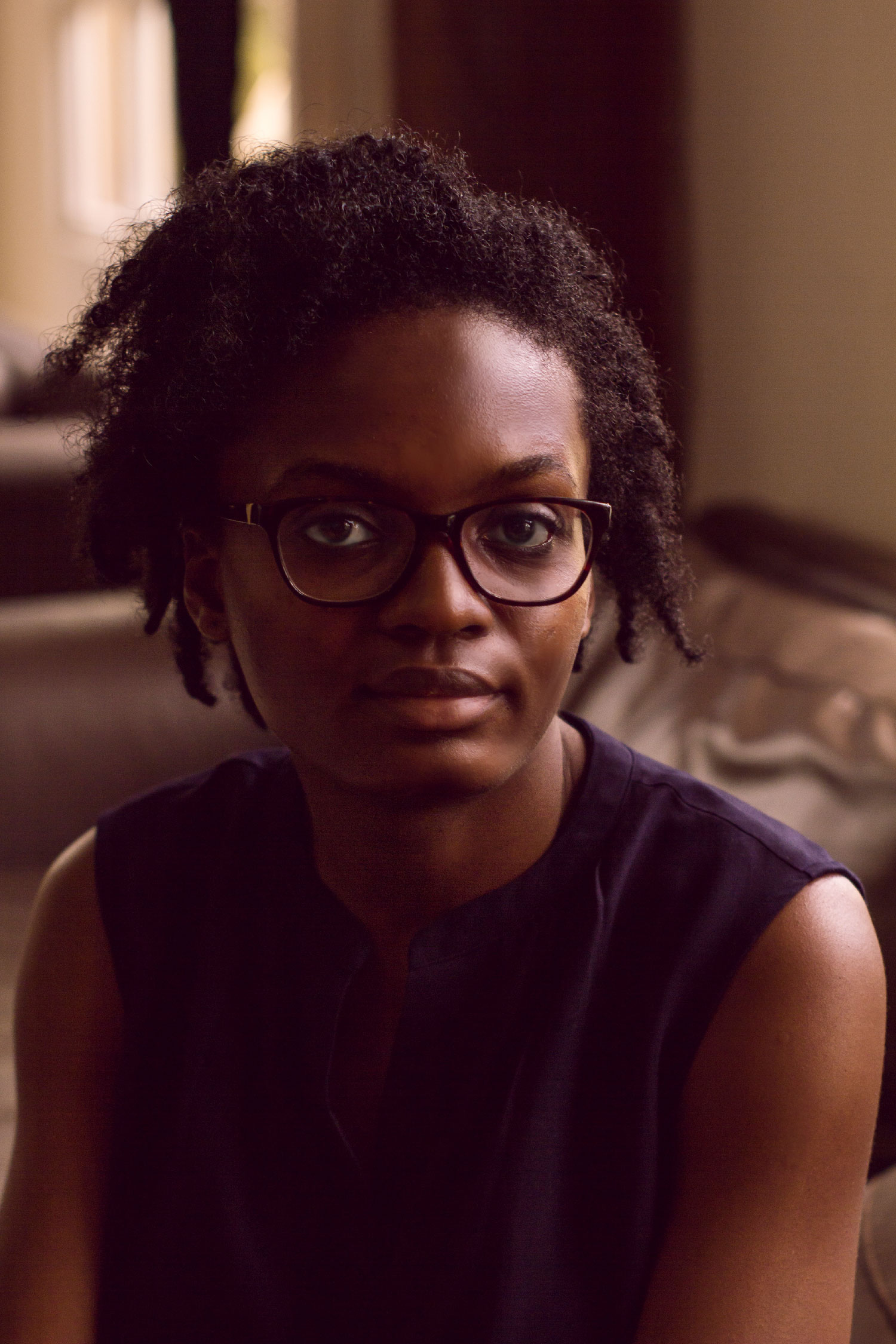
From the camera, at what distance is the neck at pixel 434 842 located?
91cm

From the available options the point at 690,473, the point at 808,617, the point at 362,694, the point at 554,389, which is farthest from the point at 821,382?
the point at 362,694

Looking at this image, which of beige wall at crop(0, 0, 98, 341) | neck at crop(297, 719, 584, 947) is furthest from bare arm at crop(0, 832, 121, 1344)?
beige wall at crop(0, 0, 98, 341)

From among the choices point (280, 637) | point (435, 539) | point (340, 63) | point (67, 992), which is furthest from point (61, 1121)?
point (340, 63)

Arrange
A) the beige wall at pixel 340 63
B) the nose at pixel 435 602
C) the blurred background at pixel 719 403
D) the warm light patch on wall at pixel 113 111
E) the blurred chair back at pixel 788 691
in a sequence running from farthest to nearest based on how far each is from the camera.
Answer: the warm light patch on wall at pixel 113 111, the beige wall at pixel 340 63, the blurred background at pixel 719 403, the blurred chair back at pixel 788 691, the nose at pixel 435 602

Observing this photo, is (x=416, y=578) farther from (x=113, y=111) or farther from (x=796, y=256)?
(x=113, y=111)

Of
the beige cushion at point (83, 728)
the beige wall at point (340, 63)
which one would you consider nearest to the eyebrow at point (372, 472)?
the beige cushion at point (83, 728)

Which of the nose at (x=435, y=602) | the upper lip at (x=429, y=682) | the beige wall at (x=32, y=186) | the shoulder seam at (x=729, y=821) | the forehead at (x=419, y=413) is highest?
the beige wall at (x=32, y=186)

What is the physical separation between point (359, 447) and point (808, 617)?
0.90m

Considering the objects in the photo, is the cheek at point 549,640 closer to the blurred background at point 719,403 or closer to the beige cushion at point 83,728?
the blurred background at point 719,403

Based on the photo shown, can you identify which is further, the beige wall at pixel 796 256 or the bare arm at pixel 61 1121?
the beige wall at pixel 796 256

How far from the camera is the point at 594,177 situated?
2352mm

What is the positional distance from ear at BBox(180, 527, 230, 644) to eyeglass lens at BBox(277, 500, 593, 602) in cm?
14

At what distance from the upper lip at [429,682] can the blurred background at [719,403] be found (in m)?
0.65

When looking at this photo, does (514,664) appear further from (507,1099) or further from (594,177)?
(594,177)
